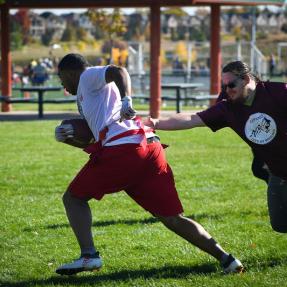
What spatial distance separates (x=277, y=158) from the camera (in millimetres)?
6391

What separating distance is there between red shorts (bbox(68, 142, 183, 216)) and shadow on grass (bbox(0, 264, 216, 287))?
52cm

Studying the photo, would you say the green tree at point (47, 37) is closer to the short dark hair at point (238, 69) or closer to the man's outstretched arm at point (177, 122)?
the man's outstretched arm at point (177, 122)

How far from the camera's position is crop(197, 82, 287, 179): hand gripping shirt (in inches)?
247

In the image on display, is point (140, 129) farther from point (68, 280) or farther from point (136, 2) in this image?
point (136, 2)

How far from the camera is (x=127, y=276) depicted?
6543 millimetres

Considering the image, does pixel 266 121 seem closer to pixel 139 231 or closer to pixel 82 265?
pixel 82 265

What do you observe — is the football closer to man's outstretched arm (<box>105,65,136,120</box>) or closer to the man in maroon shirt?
man's outstretched arm (<box>105,65,136,120</box>)

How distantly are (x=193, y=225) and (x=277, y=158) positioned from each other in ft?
2.65

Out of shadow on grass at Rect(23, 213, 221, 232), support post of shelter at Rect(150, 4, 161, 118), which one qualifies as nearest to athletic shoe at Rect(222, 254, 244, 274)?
shadow on grass at Rect(23, 213, 221, 232)

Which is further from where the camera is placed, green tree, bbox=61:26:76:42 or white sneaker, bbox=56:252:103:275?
green tree, bbox=61:26:76:42

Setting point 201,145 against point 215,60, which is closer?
point 201,145

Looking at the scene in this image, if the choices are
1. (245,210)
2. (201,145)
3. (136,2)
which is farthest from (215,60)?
(245,210)

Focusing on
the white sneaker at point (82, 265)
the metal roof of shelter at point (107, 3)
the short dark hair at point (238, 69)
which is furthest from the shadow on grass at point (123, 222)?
the metal roof of shelter at point (107, 3)

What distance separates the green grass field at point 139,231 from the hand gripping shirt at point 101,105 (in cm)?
112
